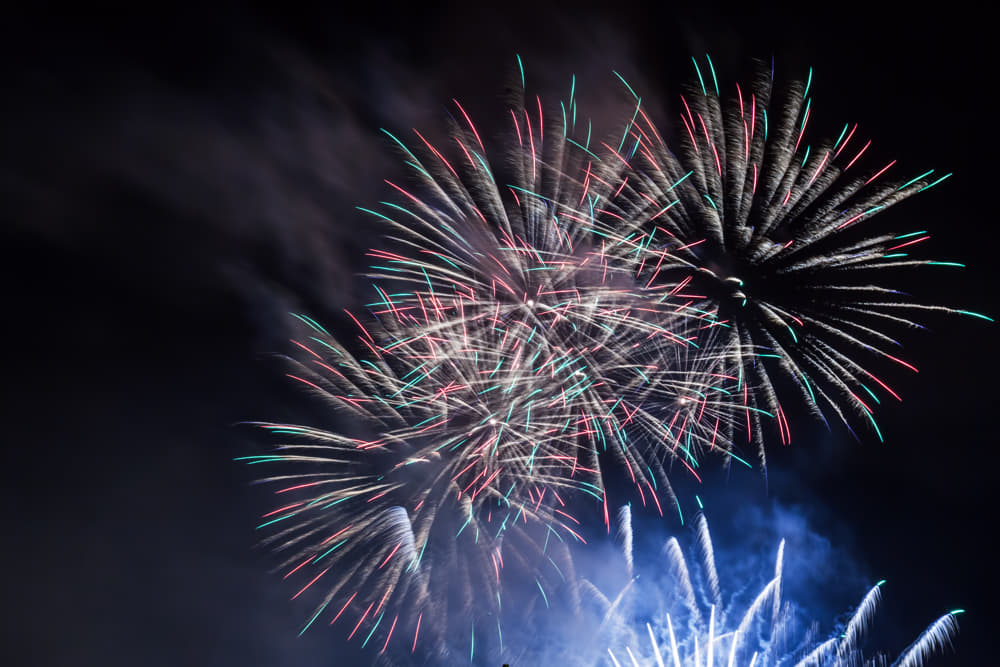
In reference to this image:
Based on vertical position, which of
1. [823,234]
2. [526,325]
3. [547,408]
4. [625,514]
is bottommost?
[625,514]

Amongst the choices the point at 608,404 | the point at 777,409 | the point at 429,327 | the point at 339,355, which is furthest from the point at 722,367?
the point at 339,355

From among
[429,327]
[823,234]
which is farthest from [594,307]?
[823,234]

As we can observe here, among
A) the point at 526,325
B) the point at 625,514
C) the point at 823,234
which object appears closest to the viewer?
the point at 823,234

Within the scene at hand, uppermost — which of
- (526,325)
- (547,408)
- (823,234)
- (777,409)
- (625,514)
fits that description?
(823,234)

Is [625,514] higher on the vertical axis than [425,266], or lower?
lower

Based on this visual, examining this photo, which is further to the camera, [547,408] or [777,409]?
[547,408]

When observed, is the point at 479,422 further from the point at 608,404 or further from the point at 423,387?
the point at 608,404

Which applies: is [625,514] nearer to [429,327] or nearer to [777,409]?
[777,409]

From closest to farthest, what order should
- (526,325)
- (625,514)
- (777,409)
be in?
(777,409)
(526,325)
(625,514)

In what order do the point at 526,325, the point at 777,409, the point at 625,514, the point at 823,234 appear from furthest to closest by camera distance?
the point at 625,514 → the point at 526,325 → the point at 777,409 → the point at 823,234

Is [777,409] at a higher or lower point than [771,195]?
lower
